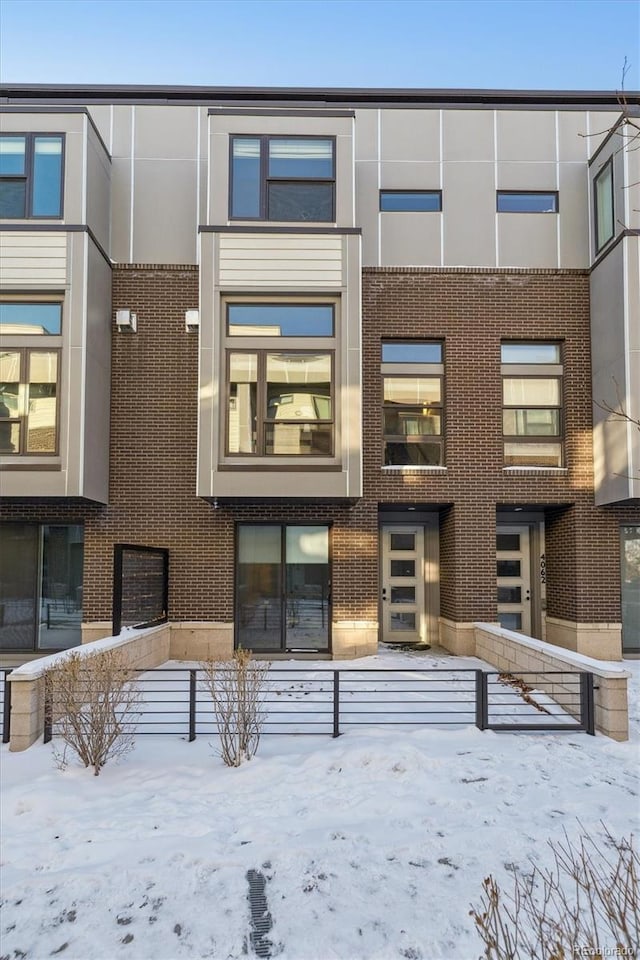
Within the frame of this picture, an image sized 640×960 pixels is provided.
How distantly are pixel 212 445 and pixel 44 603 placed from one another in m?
4.40

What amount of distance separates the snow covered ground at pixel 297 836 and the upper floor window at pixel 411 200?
9.43m

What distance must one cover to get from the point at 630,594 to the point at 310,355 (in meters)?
7.50

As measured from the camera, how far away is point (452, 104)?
11.3 metres

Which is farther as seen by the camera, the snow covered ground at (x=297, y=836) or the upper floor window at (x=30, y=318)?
the upper floor window at (x=30, y=318)

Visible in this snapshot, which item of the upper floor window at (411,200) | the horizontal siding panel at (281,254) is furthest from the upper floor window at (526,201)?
the horizontal siding panel at (281,254)

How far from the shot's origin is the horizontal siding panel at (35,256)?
31.4ft

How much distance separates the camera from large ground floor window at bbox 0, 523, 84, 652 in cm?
1045

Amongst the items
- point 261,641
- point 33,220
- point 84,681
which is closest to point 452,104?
point 33,220

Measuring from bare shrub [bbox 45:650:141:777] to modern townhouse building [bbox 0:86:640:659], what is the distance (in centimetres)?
422

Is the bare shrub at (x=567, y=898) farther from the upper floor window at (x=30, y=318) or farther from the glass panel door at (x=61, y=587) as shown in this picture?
the upper floor window at (x=30, y=318)

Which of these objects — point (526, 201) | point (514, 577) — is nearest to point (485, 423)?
point (514, 577)

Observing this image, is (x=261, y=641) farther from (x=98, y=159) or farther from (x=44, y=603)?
(x=98, y=159)

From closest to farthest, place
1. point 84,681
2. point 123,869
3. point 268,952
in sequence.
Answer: point 268,952
point 123,869
point 84,681

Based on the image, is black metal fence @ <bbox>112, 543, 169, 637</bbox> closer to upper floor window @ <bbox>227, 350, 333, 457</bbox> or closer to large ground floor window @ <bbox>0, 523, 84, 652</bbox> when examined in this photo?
large ground floor window @ <bbox>0, 523, 84, 652</bbox>
